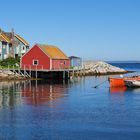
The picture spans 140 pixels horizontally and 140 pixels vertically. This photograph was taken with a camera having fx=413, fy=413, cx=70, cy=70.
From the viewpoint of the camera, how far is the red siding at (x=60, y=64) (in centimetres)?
7112

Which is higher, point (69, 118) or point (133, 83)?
point (133, 83)

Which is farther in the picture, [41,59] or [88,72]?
[88,72]

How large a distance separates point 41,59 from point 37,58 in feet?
2.61

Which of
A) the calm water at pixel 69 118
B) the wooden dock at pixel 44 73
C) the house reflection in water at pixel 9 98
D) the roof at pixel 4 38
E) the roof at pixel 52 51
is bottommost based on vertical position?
the calm water at pixel 69 118

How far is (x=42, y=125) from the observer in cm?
2673

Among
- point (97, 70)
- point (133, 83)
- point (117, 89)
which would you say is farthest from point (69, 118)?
point (97, 70)

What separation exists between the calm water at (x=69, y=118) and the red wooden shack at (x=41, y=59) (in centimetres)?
2729

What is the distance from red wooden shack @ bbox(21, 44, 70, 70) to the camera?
7025 centimetres

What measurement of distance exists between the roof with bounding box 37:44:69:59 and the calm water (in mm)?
28121

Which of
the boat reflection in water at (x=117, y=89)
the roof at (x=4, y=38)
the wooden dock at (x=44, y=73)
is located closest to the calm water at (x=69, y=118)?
the boat reflection in water at (x=117, y=89)

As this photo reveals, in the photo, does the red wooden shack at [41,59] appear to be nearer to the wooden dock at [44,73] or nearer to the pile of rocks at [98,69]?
the wooden dock at [44,73]

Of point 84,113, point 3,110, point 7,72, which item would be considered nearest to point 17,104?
point 3,110

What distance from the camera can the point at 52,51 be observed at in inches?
2894

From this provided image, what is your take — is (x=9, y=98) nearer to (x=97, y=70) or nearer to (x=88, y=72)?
(x=88, y=72)
